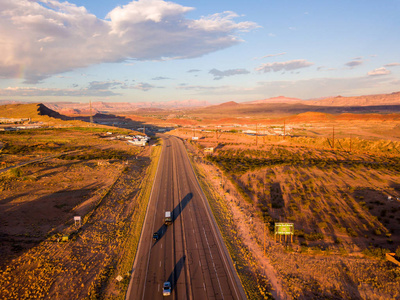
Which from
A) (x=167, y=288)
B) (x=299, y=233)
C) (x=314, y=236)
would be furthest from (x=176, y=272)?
(x=314, y=236)

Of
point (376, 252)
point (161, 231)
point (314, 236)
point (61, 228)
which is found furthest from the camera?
point (61, 228)

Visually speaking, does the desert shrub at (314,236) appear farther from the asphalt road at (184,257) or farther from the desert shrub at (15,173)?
the desert shrub at (15,173)

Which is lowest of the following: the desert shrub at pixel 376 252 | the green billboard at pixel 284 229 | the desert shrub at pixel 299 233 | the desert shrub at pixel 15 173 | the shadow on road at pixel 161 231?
the desert shrub at pixel 299 233

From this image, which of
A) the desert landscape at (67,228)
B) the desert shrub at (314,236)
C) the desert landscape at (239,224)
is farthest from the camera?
the desert shrub at (314,236)

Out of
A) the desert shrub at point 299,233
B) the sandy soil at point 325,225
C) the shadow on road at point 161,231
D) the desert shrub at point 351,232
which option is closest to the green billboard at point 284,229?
the sandy soil at point 325,225

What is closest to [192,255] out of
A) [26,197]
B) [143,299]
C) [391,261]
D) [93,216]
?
[143,299]

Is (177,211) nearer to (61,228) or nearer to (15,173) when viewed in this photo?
(61,228)

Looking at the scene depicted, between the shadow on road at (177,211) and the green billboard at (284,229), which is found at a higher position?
the green billboard at (284,229)

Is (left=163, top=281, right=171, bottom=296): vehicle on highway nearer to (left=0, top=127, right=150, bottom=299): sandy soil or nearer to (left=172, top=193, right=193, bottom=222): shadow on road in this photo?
(left=0, top=127, right=150, bottom=299): sandy soil
